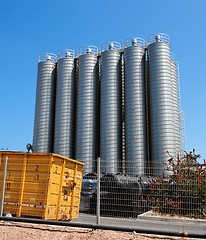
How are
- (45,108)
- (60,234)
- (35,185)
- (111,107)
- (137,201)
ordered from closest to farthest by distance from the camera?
(60,234) → (35,185) → (137,201) → (111,107) → (45,108)

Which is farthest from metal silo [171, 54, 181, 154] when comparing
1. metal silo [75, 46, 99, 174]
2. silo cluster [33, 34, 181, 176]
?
metal silo [75, 46, 99, 174]

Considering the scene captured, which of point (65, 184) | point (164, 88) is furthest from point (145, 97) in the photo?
point (65, 184)

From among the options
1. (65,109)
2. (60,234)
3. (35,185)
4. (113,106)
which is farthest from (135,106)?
(60,234)

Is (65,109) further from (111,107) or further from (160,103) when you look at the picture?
(160,103)

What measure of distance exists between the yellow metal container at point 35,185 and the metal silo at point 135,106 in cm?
1387

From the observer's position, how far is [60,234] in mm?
6156

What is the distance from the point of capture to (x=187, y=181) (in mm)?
10320

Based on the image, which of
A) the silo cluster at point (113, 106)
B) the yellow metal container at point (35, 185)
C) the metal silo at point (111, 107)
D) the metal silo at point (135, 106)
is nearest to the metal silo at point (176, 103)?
the silo cluster at point (113, 106)

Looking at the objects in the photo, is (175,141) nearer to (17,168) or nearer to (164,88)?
(164,88)

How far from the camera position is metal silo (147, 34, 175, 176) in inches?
877

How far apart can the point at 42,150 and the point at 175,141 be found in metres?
11.9

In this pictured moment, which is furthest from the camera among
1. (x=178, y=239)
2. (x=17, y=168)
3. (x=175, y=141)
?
(x=175, y=141)

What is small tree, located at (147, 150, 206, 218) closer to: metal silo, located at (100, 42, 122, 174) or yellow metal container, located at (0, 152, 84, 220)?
yellow metal container, located at (0, 152, 84, 220)

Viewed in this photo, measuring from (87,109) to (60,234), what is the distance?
19.5 m
